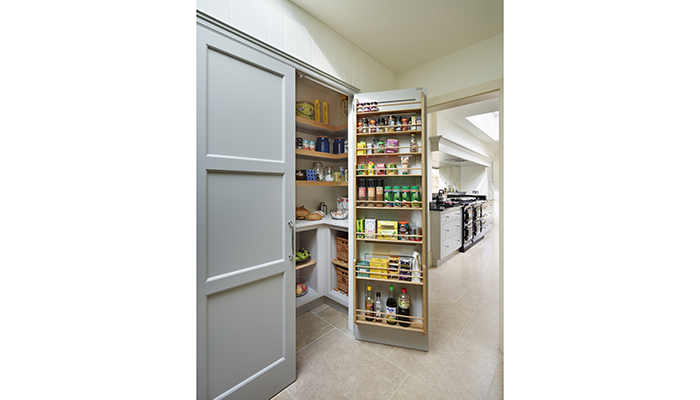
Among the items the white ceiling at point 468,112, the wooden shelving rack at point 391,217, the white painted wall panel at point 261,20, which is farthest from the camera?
the white ceiling at point 468,112

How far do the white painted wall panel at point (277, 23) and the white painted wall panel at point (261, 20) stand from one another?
23 millimetres

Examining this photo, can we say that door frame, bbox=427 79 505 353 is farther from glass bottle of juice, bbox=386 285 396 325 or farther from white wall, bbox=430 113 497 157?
white wall, bbox=430 113 497 157

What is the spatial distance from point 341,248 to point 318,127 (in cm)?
120

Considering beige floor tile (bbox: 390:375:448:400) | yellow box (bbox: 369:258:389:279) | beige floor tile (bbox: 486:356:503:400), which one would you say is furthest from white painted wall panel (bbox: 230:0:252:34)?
beige floor tile (bbox: 486:356:503:400)

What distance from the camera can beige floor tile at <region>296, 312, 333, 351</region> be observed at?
67.9 inches

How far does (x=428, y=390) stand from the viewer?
128 centimetres

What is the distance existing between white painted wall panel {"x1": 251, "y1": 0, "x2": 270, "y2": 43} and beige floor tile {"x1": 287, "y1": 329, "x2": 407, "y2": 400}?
1967mm

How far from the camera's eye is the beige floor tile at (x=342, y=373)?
127cm

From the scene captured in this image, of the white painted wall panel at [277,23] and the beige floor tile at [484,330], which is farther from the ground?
the white painted wall panel at [277,23]

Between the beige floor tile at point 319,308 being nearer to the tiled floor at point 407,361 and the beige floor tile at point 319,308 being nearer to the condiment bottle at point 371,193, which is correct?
the tiled floor at point 407,361

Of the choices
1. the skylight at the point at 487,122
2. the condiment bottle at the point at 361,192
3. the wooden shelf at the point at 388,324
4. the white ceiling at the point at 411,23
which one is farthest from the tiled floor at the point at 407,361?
the skylight at the point at 487,122

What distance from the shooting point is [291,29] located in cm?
134

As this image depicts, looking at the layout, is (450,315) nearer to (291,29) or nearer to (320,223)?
(320,223)
